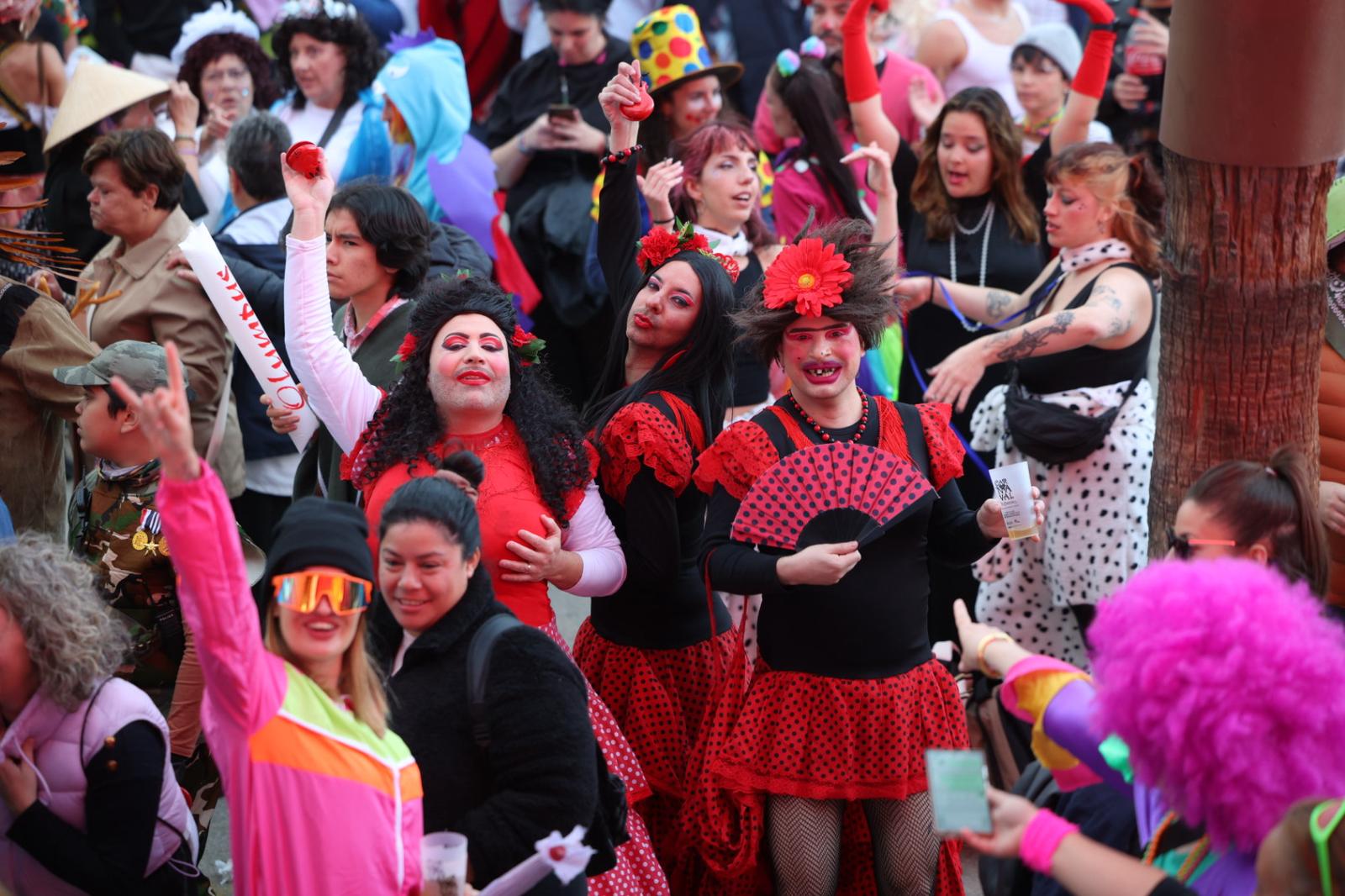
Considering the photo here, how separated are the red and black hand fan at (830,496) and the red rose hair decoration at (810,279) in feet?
1.33

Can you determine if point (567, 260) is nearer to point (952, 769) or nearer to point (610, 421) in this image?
point (610, 421)

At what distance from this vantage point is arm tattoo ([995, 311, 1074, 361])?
16.5ft

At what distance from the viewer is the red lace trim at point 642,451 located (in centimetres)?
428

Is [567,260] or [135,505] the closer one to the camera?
[135,505]

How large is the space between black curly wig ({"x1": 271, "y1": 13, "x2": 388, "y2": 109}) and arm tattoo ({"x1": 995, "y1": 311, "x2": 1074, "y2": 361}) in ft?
12.7

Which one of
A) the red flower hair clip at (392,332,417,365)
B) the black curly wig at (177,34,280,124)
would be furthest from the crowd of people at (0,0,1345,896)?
the black curly wig at (177,34,280,124)

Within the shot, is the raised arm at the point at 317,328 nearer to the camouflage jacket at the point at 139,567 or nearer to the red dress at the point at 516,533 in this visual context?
the red dress at the point at 516,533

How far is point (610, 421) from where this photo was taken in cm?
443

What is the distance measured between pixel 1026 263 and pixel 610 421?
2611 mm

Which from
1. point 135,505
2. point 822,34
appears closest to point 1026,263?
point 822,34

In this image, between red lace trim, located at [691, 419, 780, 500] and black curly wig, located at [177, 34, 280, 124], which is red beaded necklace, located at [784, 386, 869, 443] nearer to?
red lace trim, located at [691, 419, 780, 500]

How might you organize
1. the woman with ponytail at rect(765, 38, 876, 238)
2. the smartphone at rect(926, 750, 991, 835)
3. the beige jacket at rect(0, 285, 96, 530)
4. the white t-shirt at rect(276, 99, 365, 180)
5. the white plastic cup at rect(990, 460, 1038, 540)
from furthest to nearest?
the white t-shirt at rect(276, 99, 365, 180) → the woman with ponytail at rect(765, 38, 876, 238) → the beige jacket at rect(0, 285, 96, 530) → the white plastic cup at rect(990, 460, 1038, 540) → the smartphone at rect(926, 750, 991, 835)

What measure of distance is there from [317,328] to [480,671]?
149cm

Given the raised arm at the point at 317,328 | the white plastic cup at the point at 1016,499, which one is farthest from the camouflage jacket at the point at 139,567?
the white plastic cup at the point at 1016,499
